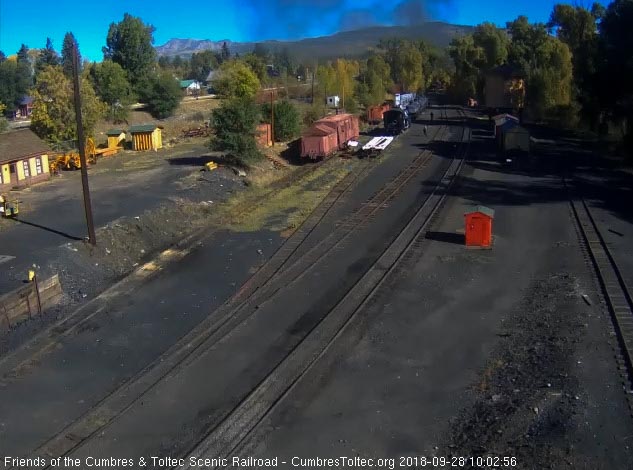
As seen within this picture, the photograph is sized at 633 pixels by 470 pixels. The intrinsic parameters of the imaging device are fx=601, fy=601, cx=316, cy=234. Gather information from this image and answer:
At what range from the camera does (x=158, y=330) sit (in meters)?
12.9

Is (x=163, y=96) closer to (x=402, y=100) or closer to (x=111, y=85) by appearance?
(x=111, y=85)

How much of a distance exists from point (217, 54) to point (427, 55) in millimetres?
69167

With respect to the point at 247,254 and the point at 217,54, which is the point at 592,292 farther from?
the point at 217,54

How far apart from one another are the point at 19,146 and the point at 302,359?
24163 millimetres

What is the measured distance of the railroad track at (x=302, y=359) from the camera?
8609mm

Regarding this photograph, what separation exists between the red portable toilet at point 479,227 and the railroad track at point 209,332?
3976 mm

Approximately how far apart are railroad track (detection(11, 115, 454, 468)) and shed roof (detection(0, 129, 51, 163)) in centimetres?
1535

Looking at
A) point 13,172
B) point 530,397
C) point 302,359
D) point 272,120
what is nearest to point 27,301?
point 302,359

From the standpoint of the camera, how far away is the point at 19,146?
29.5 m

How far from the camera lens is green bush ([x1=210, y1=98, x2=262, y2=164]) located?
101ft

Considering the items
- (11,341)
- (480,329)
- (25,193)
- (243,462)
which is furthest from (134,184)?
(243,462)

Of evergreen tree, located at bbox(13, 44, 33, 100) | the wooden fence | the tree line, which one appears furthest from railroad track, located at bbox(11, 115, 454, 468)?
evergreen tree, located at bbox(13, 44, 33, 100)

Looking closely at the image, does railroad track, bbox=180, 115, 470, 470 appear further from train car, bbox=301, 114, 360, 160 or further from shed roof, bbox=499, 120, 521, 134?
shed roof, bbox=499, 120, 521, 134

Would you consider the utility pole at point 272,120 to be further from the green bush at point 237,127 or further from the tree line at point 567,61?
the tree line at point 567,61
